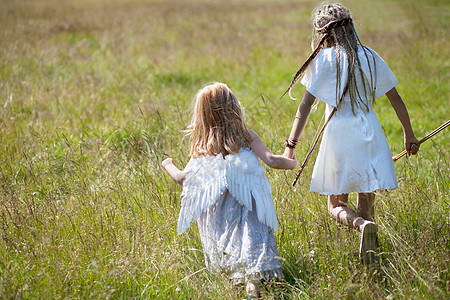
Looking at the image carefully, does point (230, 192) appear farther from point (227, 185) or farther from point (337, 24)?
point (337, 24)

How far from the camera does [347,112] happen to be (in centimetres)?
291

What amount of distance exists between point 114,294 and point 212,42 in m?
9.48

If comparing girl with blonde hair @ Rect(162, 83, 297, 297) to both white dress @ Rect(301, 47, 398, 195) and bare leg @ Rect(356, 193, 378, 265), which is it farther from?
bare leg @ Rect(356, 193, 378, 265)

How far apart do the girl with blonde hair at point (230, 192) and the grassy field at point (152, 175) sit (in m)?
0.15

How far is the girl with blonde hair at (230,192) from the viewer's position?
110 inches

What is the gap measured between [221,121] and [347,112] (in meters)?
0.82

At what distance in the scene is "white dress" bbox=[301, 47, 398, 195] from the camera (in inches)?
111

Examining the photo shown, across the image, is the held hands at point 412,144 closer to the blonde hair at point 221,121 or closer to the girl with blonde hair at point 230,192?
the girl with blonde hair at point 230,192

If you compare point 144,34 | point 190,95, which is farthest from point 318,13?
point 144,34

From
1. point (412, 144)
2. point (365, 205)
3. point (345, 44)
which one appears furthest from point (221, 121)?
point (412, 144)

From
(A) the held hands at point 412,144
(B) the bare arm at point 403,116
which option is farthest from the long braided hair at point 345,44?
(A) the held hands at point 412,144

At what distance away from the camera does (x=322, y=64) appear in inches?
114

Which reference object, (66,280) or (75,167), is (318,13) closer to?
(66,280)

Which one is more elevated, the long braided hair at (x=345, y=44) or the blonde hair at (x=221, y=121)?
the long braided hair at (x=345, y=44)
